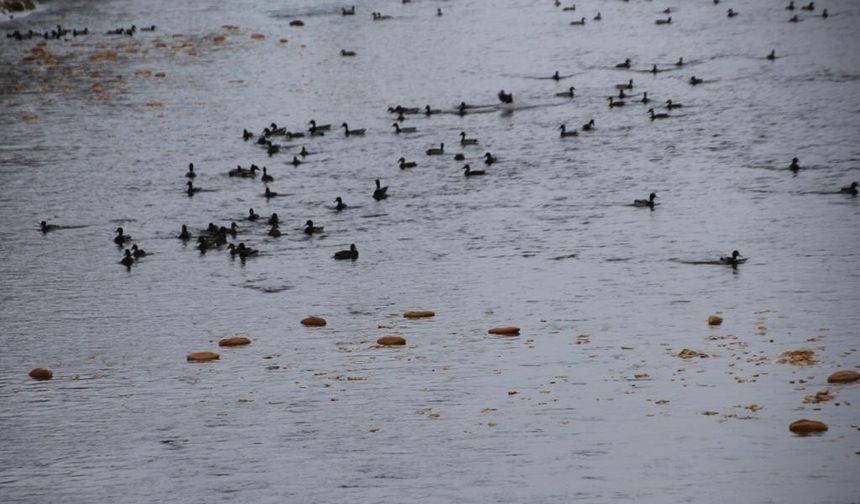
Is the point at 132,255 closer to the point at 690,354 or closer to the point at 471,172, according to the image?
the point at 471,172

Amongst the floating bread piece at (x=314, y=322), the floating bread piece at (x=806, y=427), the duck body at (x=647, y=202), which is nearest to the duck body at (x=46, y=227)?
the floating bread piece at (x=314, y=322)

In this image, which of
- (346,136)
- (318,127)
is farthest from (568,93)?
(318,127)

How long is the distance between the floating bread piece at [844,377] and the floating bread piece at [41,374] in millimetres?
15751

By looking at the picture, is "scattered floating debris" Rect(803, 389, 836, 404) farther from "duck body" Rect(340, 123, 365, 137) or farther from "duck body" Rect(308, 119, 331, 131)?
"duck body" Rect(308, 119, 331, 131)

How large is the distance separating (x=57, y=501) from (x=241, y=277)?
1365 cm

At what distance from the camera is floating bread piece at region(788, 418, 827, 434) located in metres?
20.8

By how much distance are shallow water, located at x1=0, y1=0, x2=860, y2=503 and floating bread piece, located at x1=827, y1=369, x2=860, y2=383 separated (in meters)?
0.26

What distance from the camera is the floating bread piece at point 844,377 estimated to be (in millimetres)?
23000

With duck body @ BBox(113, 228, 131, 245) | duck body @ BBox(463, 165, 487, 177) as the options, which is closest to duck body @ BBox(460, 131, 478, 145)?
duck body @ BBox(463, 165, 487, 177)

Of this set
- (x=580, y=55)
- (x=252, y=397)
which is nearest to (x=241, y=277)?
(x=252, y=397)

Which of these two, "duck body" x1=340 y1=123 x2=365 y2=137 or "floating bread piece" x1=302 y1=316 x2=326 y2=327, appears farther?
"duck body" x1=340 y1=123 x2=365 y2=137

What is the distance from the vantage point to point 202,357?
26.6m

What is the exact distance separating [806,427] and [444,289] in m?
12.0

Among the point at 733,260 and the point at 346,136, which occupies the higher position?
the point at 346,136
